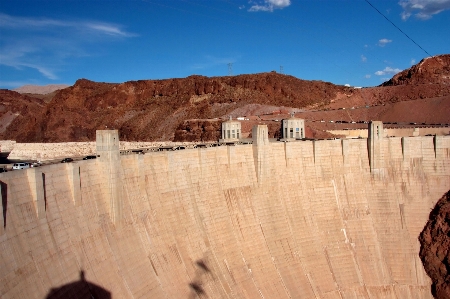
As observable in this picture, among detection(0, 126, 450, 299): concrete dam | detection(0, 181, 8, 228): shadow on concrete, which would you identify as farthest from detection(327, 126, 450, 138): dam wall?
detection(0, 181, 8, 228): shadow on concrete

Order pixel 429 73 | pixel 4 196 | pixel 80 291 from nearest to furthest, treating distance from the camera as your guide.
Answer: pixel 4 196 < pixel 80 291 < pixel 429 73

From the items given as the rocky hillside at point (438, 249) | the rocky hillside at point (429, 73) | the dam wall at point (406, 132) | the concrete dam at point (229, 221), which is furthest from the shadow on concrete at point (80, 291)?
the rocky hillside at point (429, 73)

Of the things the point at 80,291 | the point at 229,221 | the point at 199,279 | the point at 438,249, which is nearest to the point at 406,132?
the point at 438,249

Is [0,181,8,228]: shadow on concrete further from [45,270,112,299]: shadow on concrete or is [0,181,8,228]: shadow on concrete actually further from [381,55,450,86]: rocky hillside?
[381,55,450,86]: rocky hillside

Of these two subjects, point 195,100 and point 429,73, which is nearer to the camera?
point 429,73

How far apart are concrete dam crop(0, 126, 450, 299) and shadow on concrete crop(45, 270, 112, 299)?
0.04 metres

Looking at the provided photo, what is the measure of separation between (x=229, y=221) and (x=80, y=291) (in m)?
9.38

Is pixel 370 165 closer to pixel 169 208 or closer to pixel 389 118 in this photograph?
pixel 169 208

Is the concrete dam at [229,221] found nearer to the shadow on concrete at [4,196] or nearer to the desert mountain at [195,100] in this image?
the shadow on concrete at [4,196]

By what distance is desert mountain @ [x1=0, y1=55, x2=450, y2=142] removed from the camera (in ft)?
198

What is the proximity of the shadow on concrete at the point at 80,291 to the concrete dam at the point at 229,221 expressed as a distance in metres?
0.04

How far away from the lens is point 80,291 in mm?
13266

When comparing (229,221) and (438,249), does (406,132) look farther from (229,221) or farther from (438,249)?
(229,221)

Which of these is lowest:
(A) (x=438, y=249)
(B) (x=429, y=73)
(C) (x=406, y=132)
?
(A) (x=438, y=249)
